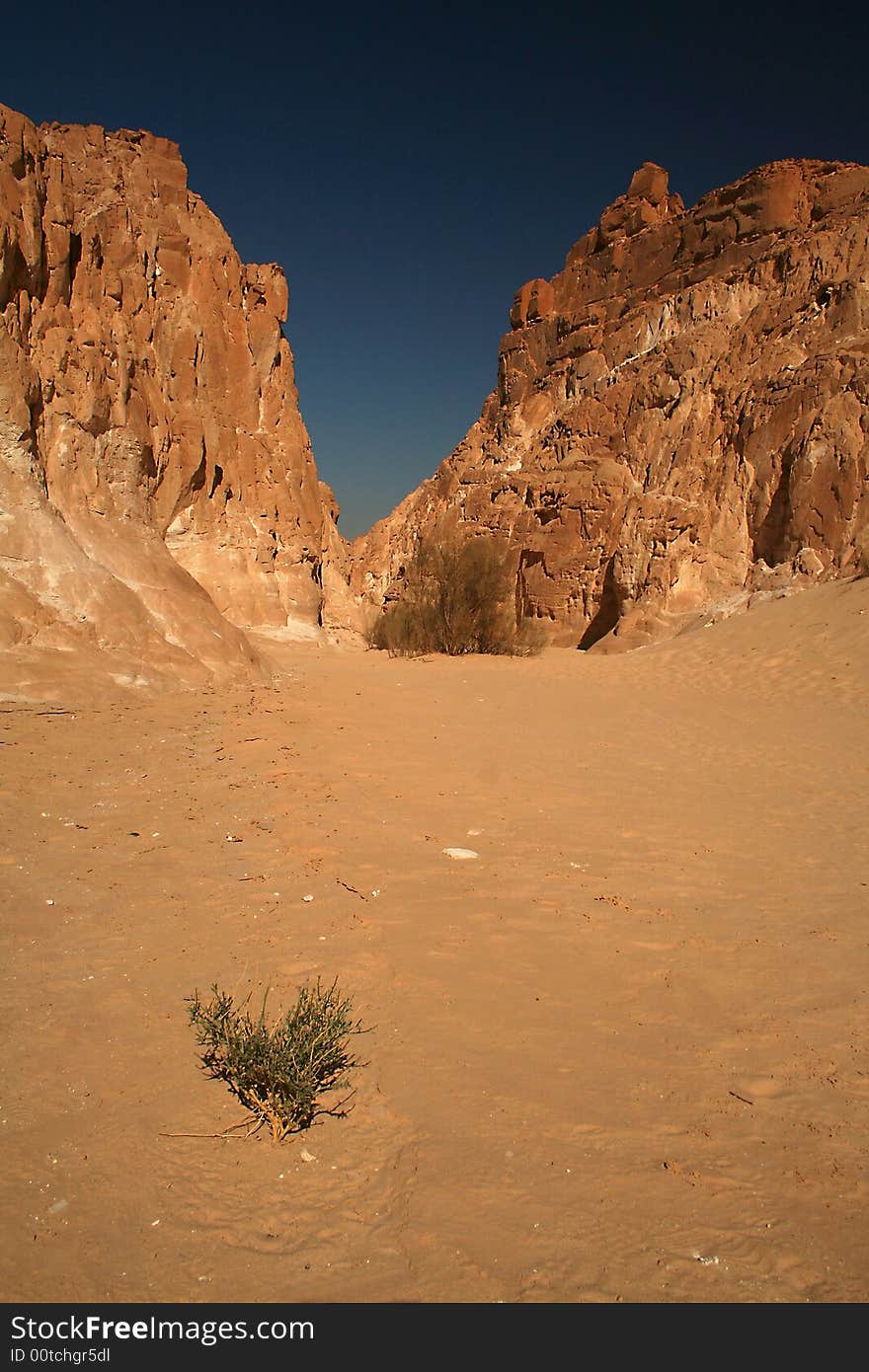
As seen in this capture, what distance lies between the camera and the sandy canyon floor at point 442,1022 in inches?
78.5

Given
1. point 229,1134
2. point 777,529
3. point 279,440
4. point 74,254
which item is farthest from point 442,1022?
point 279,440

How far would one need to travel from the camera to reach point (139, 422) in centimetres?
1325

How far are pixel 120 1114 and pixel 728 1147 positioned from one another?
191cm

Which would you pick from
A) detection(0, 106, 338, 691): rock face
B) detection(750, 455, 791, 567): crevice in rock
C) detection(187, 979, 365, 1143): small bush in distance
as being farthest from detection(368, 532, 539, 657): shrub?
detection(187, 979, 365, 1143): small bush in distance

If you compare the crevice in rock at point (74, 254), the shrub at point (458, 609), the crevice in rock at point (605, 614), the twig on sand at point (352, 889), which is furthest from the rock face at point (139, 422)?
the crevice in rock at point (605, 614)

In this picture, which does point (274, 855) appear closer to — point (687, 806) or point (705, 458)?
point (687, 806)

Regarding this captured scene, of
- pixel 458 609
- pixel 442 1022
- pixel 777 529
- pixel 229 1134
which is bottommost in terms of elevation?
pixel 229 1134

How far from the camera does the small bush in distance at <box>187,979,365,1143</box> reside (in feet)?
8.13

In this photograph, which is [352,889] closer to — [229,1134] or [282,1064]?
[282,1064]

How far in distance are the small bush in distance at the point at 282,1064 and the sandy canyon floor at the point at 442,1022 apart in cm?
9

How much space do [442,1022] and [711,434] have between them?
22.8 metres

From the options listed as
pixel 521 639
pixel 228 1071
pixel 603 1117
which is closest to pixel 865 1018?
pixel 603 1117

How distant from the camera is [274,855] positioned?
486 centimetres

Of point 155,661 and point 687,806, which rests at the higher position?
point 155,661
